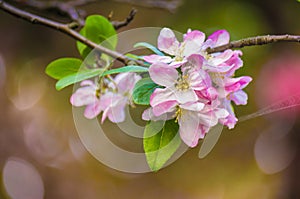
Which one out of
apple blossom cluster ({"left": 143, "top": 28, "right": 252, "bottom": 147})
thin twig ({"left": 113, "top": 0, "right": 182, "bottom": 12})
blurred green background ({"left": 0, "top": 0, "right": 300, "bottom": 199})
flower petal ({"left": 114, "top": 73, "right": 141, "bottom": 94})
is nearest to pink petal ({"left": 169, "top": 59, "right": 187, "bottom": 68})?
apple blossom cluster ({"left": 143, "top": 28, "right": 252, "bottom": 147})

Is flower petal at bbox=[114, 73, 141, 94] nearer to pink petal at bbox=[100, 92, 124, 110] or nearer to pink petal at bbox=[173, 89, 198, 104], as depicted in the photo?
pink petal at bbox=[100, 92, 124, 110]

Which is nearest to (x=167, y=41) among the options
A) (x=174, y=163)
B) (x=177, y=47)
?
(x=177, y=47)

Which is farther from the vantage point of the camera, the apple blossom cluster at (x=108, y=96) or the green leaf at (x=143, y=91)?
the apple blossom cluster at (x=108, y=96)

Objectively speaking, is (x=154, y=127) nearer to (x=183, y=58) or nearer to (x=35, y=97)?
(x=183, y=58)

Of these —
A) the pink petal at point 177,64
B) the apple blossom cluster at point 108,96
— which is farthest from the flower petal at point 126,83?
the pink petal at point 177,64

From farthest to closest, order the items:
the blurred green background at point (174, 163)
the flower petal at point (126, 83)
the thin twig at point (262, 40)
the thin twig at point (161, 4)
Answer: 1. the blurred green background at point (174, 163)
2. the thin twig at point (161, 4)
3. the flower petal at point (126, 83)
4. the thin twig at point (262, 40)

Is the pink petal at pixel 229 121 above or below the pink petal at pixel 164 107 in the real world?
below

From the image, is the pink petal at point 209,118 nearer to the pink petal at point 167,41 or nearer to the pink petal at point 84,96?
the pink petal at point 167,41

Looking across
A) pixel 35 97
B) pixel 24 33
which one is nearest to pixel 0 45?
pixel 24 33
